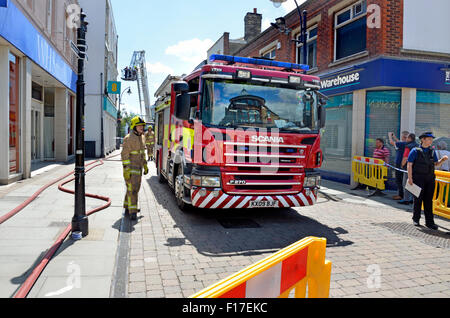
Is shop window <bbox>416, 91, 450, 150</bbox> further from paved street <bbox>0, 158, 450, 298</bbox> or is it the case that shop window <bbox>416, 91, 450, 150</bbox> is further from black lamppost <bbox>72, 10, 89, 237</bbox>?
black lamppost <bbox>72, 10, 89, 237</bbox>

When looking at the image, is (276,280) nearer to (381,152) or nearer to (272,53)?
(381,152)

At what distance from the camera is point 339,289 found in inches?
156

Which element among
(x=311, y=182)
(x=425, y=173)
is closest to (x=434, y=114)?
(x=425, y=173)

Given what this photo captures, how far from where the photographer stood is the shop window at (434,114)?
11.9 meters

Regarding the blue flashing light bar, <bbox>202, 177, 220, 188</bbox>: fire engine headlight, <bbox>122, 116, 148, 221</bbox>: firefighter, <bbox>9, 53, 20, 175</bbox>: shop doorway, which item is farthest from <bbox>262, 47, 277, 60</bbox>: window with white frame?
<bbox>202, 177, 220, 188</bbox>: fire engine headlight

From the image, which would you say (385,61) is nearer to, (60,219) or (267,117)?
(267,117)

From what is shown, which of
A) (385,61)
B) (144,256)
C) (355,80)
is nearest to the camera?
(144,256)

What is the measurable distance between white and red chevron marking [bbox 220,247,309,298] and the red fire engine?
3951mm

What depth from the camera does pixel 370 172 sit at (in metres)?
11.3

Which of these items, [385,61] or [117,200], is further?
[385,61]

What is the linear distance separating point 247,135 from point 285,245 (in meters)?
2.03
